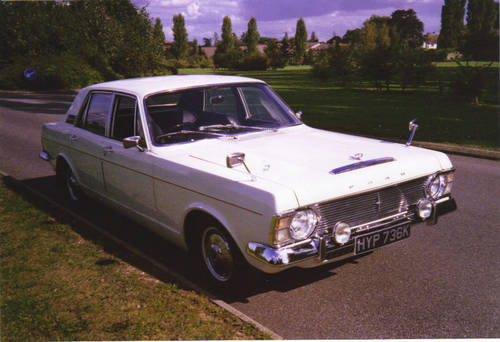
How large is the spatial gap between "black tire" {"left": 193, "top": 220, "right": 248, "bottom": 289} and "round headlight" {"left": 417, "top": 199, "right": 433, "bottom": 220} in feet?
5.36

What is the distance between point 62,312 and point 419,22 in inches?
3311

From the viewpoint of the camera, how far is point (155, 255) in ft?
15.6

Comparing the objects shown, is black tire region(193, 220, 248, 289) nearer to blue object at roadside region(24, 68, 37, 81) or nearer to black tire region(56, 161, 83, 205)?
black tire region(56, 161, 83, 205)

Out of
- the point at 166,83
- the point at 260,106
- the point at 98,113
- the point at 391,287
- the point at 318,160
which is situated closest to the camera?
the point at 318,160

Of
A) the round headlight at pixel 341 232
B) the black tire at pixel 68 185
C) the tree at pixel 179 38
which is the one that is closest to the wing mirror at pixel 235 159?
the round headlight at pixel 341 232

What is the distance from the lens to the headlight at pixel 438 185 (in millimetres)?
4031

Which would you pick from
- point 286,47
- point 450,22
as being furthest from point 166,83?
point 450,22

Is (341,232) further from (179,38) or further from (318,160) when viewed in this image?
(179,38)

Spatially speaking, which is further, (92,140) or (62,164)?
(62,164)

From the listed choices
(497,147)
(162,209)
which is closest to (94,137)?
(162,209)

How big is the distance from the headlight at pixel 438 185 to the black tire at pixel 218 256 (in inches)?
72.2

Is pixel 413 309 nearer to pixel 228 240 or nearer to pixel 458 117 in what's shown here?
pixel 228 240

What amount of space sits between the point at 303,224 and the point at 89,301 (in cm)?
191

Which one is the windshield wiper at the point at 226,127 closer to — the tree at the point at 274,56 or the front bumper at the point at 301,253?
the front bumper at the point at 301,253
